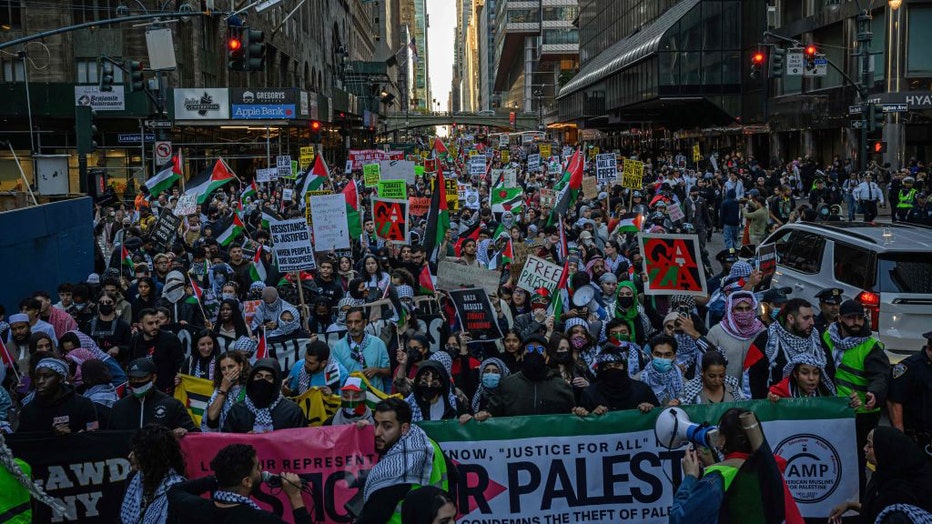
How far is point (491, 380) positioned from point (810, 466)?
2.17 m

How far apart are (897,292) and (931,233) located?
4.82 feet

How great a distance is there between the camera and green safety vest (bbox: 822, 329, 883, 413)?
23.1 ft

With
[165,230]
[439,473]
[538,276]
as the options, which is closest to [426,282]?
[538,276]

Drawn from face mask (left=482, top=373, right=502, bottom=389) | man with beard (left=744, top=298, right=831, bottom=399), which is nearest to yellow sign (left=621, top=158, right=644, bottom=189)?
man with beard (left=744, top=298, right=831, bottom=399)

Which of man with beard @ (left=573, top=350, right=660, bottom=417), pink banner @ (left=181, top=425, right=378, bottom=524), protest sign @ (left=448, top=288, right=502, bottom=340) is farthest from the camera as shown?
protest sign @ (left=448, top=288, right=502, bottom=340)

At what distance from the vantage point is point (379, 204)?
14.3 meters

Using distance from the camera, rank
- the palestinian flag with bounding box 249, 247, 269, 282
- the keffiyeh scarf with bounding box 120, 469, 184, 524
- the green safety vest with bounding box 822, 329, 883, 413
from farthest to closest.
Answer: the palestinian flag with bounding box 249, 247, 269, 282
the green safety vest with bounding box 822, 329, 883, 413
the keffiyeh scarf with bounding box 120, 469, 184, 524

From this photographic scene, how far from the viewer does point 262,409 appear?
657 cm

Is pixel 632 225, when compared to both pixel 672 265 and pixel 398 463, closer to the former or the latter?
pixel 672 265

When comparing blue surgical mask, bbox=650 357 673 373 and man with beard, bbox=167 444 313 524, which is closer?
man with beard, bbox=167 444 313 524

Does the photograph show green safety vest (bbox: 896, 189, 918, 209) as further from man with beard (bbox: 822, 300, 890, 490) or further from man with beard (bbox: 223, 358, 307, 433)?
man with beard (bbox: 223, 358, 307, 433)

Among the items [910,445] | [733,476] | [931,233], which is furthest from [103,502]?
[931,233]

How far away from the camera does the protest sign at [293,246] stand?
37.7 feet

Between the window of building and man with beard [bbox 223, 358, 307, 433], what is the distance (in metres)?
41.1
